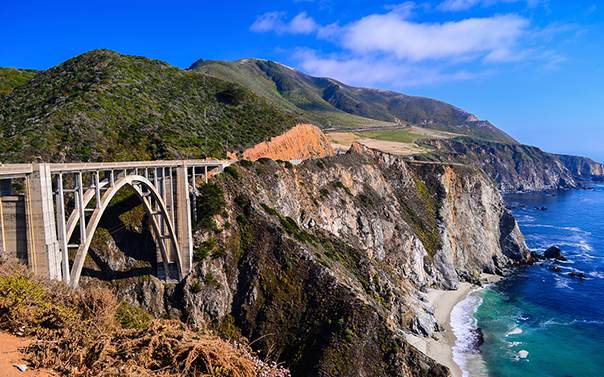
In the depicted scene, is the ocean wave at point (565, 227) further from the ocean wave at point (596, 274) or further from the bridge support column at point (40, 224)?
the bridge support column at point (40, 224)

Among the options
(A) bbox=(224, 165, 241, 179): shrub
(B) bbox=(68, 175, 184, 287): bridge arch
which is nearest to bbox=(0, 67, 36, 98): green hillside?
(A) bbox=(224, 165, 241, 179): shrub

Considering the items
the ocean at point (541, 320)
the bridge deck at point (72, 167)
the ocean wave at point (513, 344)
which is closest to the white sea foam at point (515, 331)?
the ocean at point (541, 320)

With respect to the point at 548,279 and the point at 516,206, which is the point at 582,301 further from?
the point at 516,206

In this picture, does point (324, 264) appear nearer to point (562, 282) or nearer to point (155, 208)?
point (155, 208)

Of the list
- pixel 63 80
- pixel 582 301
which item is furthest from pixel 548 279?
pixel 63 80

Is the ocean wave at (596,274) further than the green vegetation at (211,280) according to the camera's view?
Yes

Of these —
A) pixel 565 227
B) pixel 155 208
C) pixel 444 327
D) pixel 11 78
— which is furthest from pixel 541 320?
pixel 11 78

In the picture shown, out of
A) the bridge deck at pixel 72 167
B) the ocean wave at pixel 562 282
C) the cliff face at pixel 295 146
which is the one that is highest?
the cliff face at pixel 295 146
